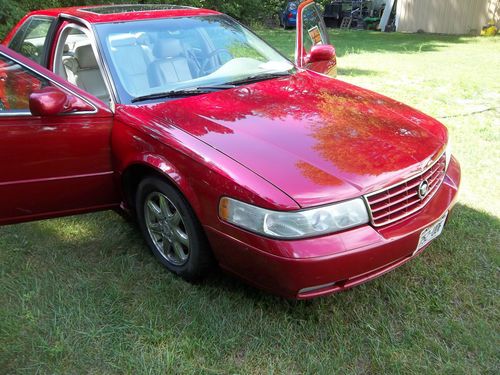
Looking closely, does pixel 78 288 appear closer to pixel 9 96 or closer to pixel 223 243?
pixel 223 243

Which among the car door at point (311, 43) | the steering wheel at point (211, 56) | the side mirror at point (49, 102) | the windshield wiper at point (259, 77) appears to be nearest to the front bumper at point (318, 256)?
the side mirror at point (49, 102)

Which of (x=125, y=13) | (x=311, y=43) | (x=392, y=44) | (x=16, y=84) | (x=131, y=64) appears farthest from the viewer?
(x=392, y=44)

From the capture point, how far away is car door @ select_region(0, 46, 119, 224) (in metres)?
2.80

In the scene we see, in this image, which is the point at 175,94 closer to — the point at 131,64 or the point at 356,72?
the point at 131,64

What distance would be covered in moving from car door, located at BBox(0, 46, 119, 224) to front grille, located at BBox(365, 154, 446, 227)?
1.65m

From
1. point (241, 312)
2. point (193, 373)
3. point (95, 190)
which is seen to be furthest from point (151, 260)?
point (193, 373)

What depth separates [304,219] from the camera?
2150 mm

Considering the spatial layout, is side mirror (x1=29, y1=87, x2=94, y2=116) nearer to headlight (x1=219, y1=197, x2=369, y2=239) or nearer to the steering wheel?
the steering wheel

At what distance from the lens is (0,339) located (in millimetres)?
2424

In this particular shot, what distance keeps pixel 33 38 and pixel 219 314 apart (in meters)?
2.90

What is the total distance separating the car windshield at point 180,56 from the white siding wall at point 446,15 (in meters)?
17.9

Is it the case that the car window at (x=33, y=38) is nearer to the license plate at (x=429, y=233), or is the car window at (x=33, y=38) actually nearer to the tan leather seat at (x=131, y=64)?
the tan leather seat at (x=131, y=64)

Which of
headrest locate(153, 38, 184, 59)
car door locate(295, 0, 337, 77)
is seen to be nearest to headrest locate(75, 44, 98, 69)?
headrest locate(153, 38, 184, 59)

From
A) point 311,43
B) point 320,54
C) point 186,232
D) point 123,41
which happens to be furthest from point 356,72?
point 186,232
